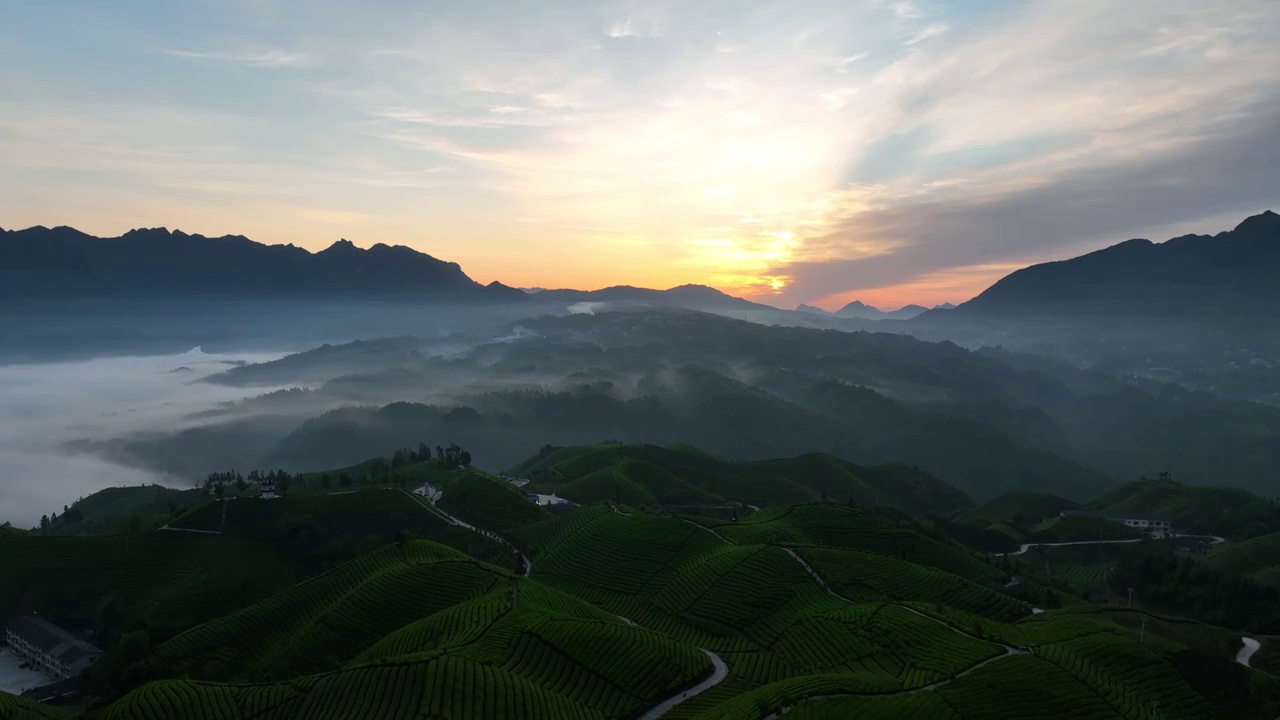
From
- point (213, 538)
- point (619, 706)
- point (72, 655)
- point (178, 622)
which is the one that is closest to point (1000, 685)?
point (619, 706)

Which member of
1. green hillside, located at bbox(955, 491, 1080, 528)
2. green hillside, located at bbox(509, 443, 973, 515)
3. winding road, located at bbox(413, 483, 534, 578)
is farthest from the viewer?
green hillside, located at bbox(955, 491, 1080, 528)

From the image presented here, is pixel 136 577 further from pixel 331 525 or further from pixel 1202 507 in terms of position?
pixel 1202 507

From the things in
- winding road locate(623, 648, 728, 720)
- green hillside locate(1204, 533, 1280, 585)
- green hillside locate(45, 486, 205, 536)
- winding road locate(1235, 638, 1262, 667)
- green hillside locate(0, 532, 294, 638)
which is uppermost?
winding road locate(623, 648, 728, 720)

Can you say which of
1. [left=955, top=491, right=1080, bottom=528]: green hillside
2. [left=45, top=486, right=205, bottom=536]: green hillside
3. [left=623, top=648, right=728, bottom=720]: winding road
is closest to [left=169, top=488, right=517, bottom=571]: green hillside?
[left=45, top=486, right=205, bottom=536]: green hillside

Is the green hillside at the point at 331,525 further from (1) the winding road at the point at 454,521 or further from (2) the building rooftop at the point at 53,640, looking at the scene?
(2) the building rooftop at the point at 53,640

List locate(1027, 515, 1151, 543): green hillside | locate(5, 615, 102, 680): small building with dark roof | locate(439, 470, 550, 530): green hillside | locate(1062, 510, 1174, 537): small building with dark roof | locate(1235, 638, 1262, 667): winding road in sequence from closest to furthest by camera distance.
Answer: locate(1235, 638, 1262, 667): winding road, locate(5, 615, 102, 680): small building with dark roof, locate(439, 470, 550, 530): green hillside, locate(1027, 515, 1151, 543): green hillside, locate(1062, 510, 1174, 537): small building with dark roof

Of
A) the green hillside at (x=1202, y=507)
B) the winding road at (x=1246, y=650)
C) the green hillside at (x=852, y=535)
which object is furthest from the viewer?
the green hillside at (x=1202, y=507)

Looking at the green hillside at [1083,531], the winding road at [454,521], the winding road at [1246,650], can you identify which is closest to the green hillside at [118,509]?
the winding road at [454,521]

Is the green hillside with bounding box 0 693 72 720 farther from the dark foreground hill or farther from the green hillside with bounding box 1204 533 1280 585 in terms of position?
the green hillside with bounding box 1204 533 1280 585
